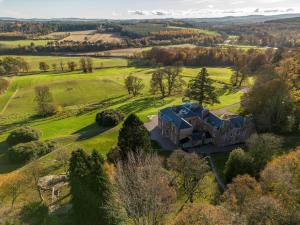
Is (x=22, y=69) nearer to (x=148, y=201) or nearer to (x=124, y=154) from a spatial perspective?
(x=124, y=154)

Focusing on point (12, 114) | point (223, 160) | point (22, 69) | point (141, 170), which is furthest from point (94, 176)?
point (22, 69)

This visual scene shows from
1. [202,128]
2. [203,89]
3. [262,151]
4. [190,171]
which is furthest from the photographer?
[203,89]

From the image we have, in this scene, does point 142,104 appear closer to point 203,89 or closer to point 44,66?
point 203,89

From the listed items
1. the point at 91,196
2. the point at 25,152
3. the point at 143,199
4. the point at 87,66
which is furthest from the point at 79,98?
the point at 143,199

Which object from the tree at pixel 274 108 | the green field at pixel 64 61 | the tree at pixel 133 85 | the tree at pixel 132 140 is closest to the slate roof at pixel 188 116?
the tree at pixel 274 108

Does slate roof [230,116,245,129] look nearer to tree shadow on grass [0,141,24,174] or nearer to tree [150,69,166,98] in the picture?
tree [150,69,166,98]

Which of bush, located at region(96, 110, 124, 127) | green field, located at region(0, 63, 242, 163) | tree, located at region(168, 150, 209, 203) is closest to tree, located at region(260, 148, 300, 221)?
tree, located at region(168, 150, 209, 203)

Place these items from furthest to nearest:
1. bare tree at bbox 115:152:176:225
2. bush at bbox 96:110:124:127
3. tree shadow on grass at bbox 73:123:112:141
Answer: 1. bush at bbox 96:110:124:127
2. tree shadow on grass at bbox 73:123:112:141
3. bare tree at bbox 115:152:176:225

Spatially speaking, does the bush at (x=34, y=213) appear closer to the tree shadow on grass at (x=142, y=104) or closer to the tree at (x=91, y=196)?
the tree at (x=91, y=196)
